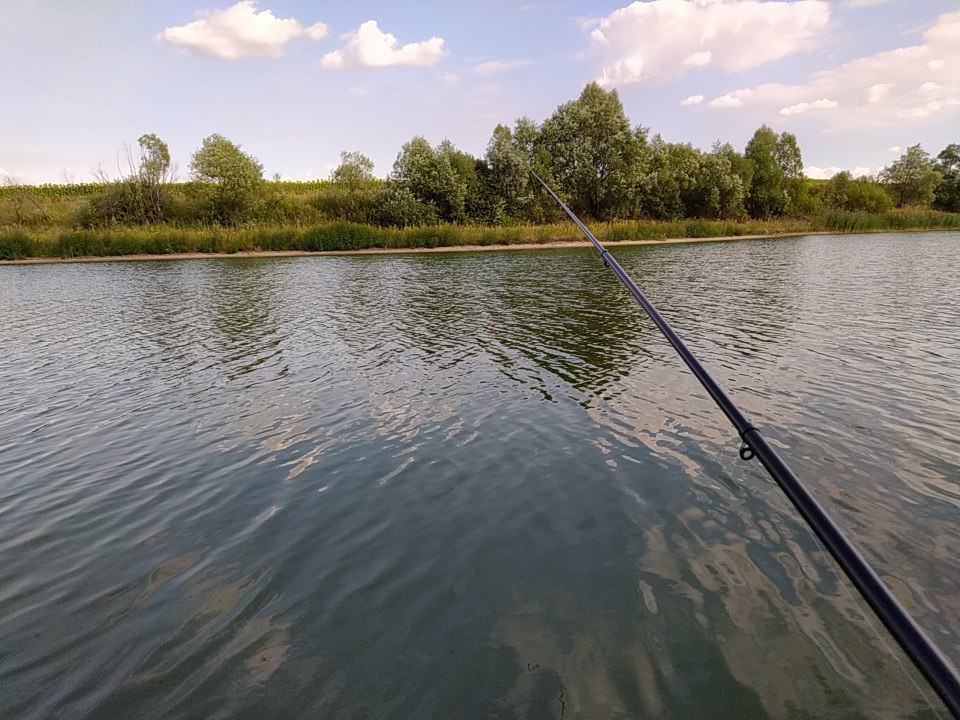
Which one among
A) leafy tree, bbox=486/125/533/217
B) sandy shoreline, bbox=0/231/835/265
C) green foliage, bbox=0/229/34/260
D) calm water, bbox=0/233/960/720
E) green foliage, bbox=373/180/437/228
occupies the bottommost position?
calm water, bbox=0/233/960/720

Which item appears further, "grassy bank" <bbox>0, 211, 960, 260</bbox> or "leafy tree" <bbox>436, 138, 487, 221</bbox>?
"leafy tree" <bbox>436, 138, 487, 221</bbox>

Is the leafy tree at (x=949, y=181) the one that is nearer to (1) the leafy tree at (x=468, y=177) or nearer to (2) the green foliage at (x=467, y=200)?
(2) the green foliage at (x=467, y=200)

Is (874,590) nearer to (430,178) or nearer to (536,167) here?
(430,178)

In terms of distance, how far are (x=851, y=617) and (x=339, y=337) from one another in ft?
40.0

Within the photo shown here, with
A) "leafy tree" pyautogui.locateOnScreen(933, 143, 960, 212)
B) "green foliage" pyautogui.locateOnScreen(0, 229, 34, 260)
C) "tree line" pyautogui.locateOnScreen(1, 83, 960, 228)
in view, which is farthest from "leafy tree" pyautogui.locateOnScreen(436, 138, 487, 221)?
"leafy tree" pyautogui.locateOnScreen(933, 143, 960, 212)

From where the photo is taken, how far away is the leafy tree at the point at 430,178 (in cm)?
5147

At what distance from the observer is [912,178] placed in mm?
78250

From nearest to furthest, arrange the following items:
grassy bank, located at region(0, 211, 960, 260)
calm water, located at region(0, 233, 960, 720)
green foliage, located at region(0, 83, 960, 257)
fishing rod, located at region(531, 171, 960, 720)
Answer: fishing rod, located at region(531, 171, 960, 720) < calm water, located at region(0, 233, 960, 720) < grassy bank, located at region(0, 211, 960, 260) < green foliage, located at region(0, 83, 960, 257)

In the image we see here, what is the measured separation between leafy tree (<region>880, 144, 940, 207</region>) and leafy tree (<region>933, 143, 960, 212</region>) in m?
3.34

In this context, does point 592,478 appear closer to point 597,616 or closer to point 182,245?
point 597,616

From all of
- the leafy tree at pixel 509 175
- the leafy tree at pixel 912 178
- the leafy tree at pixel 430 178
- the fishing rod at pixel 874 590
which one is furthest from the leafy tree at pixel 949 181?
the fishing rod at pixel 874 590

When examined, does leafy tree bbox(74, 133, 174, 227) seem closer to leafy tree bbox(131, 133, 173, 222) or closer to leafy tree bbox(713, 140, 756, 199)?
leafy tree bbox(131, 133, 173, 222)

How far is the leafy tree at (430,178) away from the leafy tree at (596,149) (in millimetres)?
14028

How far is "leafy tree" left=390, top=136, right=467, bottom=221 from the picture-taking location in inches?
2026
